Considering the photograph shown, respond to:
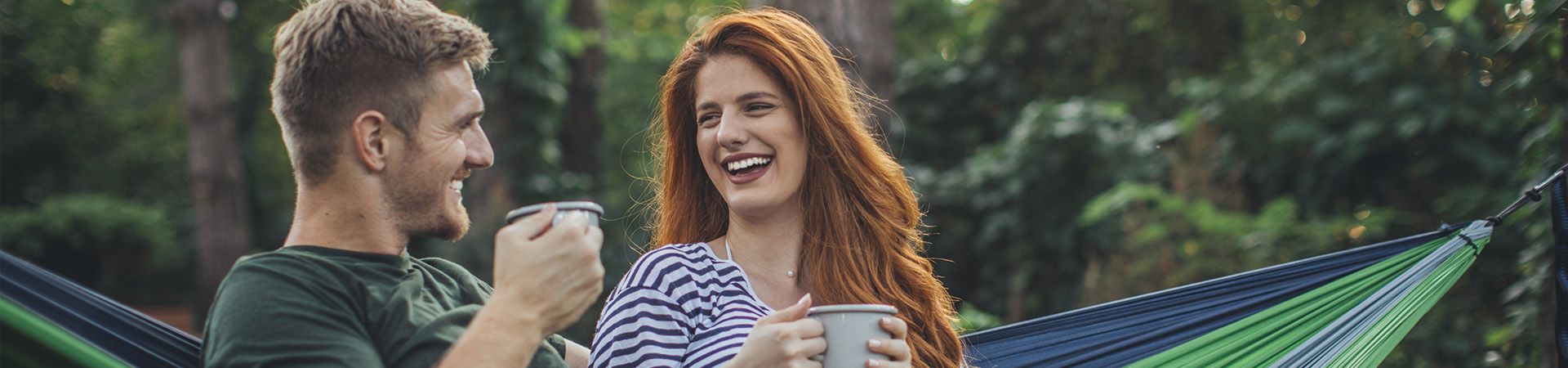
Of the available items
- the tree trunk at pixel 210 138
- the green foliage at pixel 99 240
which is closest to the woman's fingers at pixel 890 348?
the tree trunk at pixel 210 138

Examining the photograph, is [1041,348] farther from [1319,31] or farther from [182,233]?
[182,233]

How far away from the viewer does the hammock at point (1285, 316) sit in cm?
227

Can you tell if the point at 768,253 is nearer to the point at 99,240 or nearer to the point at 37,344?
the point at 37,344

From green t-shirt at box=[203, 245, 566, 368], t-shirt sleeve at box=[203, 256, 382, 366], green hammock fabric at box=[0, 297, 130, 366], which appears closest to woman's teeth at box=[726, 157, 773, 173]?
green t-shirt at box=[203, 245, 566, 368]

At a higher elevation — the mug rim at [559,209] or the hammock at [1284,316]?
the mug rim at [559,209]

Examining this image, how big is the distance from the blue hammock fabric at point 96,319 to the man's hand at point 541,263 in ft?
1.74

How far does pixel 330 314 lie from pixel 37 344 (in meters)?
0.32

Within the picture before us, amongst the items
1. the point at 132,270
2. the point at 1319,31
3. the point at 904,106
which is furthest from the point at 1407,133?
the point at 132,270

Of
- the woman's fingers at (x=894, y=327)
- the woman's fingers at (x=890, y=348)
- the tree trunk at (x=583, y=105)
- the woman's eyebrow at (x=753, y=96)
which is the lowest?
the woman's fingers at (x=890, y=348)

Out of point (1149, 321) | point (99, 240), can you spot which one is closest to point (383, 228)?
point (1149, 321)

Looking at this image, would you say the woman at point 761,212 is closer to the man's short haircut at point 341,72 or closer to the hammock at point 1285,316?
the hammock at point 1285,316

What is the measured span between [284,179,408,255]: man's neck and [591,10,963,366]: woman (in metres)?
0.40

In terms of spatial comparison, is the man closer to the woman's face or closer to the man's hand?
the man's hand

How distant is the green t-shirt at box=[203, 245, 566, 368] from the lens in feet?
4.80
